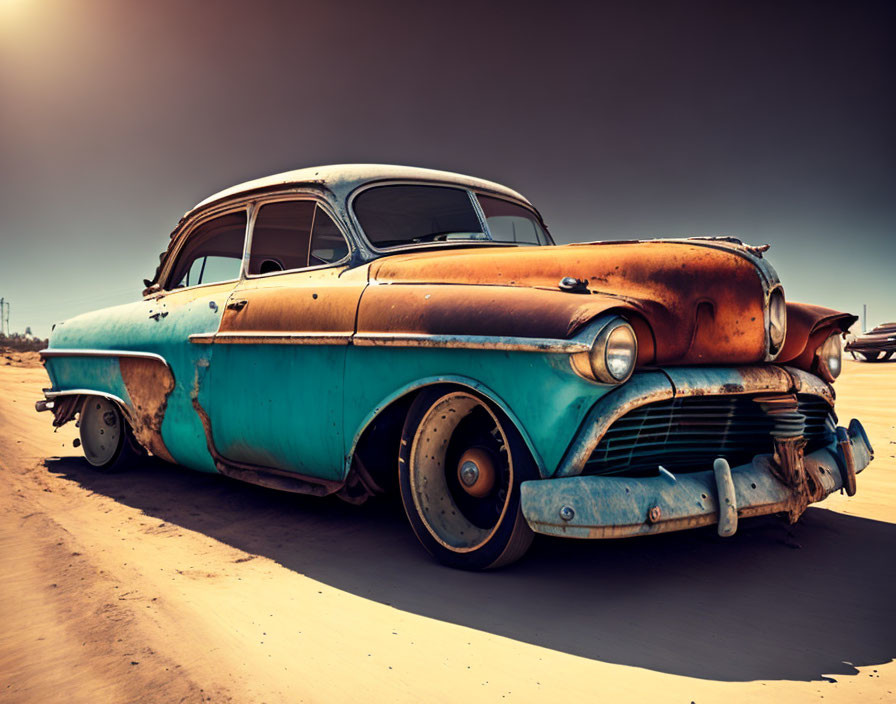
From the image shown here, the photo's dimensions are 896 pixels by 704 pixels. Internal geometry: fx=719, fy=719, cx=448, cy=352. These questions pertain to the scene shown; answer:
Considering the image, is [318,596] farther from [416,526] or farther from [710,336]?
[710,336]

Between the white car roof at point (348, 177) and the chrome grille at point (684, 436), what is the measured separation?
6.58ft

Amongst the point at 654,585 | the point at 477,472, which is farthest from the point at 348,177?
the point at 654,585

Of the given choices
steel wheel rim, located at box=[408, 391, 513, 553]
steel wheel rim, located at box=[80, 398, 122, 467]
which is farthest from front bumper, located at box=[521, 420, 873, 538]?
steel wheel rim, located at box=[80, 398, 122, 467]

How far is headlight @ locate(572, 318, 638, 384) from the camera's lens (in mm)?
2453

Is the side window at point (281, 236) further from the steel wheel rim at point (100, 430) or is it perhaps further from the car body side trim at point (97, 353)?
the steel wheel rim at point (100, 430)

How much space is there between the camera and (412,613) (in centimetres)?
247

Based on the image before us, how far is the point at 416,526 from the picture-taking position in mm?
2969

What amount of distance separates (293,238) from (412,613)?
238 cm

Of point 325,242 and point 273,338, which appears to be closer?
point 273,338

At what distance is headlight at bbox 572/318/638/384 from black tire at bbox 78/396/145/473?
3.78 metres

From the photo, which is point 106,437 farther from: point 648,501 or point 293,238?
point 648,501

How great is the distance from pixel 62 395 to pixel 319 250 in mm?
2822

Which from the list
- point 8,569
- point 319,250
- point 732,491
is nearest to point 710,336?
point 732,491

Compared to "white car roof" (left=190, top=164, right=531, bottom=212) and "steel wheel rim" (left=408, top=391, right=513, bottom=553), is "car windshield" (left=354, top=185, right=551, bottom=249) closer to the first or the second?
"white car roof" (left=190, top=164, right=531, bottom=212)
